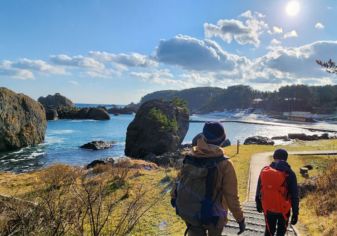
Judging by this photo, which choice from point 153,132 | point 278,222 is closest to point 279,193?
point 278,222

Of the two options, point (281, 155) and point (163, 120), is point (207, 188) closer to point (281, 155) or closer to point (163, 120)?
point (281, 155)

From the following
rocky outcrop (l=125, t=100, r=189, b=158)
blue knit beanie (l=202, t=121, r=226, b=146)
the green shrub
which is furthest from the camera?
the green shrub

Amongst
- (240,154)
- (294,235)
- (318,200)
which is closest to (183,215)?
(294,235)

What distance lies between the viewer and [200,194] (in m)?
4.80

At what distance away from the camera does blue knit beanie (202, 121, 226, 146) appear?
494 centimetres

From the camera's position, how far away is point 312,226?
1013 centimetres

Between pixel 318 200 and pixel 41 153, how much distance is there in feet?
132

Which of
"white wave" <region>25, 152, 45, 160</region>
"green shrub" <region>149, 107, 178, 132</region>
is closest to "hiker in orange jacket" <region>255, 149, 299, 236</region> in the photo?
"white wave" <region>25, 152, 45, 160</region>

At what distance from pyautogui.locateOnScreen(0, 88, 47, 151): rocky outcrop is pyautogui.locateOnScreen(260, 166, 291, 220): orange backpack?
1903 inches

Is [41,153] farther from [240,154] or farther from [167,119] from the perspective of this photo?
[240,154]

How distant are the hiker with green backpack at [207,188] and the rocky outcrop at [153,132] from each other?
42.1 meters

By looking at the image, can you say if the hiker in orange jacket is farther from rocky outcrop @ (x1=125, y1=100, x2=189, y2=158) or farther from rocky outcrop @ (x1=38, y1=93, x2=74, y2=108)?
rocky outcrop @ (x1=38, y1=93, x2=74, y2=108)

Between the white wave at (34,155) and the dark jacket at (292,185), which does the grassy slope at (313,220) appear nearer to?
the dark jacket at (292,185)

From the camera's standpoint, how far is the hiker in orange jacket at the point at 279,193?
6.70m
